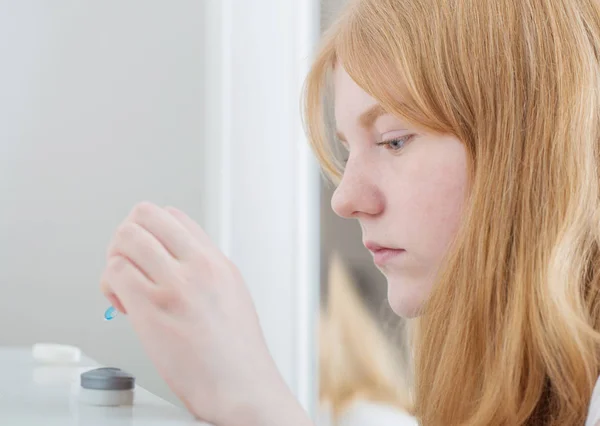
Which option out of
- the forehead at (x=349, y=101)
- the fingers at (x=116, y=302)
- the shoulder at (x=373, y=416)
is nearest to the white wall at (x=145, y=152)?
the shoulder at (x=373, y=416)

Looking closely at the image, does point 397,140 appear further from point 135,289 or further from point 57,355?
point 57,355

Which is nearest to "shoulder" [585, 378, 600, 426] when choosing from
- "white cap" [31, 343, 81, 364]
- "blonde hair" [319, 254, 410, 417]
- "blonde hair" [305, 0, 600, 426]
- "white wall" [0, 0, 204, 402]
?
"blonde hair" [305, 0, 600, 426]

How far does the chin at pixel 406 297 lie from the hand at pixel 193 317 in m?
0.23

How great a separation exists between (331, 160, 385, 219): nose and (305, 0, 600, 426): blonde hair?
7 centimetres

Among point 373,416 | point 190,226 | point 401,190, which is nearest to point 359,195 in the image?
point 401,190

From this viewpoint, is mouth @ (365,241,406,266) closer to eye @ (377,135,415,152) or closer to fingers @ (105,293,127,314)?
eye @ (377,135,415,152)

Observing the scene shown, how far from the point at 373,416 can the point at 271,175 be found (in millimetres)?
538

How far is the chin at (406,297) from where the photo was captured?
757mm

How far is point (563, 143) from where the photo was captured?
66 centimetres

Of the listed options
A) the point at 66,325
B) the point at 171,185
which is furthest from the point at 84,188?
the point at 66,325

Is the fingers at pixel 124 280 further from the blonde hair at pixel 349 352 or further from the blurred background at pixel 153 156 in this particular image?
the blurred background at pixel 153 156

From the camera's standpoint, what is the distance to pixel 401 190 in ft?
2.35

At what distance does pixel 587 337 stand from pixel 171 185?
1.26 meters

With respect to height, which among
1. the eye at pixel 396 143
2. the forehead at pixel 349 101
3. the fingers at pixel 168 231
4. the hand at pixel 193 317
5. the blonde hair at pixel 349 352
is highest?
the forehead at pixel 349 101
